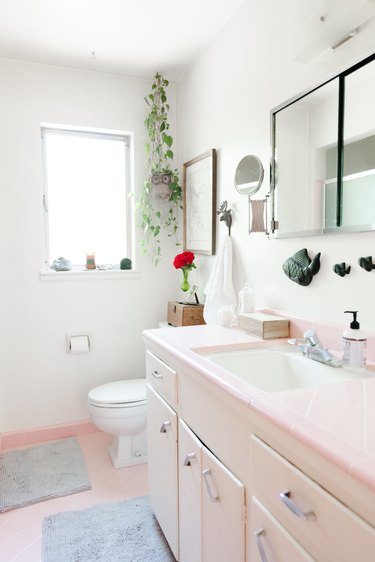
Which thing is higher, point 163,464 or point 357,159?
point 357,159

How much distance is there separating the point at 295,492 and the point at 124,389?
5.75ft

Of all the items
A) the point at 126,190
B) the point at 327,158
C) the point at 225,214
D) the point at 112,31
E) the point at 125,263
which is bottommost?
the point at 125,263

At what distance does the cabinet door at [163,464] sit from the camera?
1442mm

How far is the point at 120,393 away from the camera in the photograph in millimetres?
2297

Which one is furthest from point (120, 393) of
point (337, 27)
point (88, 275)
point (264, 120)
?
point (337, 27)

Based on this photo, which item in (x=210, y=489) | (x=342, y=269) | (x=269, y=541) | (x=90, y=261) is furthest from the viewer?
(x=90, y=261)

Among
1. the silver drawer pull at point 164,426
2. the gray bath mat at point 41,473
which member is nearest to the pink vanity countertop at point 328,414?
the silver drawer pull at point 164,426

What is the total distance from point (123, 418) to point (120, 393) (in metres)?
0.17

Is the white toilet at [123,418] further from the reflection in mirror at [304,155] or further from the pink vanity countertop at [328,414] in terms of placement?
the reflection in mirror at [304,155]

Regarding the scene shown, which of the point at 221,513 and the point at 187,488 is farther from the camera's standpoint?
the point at 187,488

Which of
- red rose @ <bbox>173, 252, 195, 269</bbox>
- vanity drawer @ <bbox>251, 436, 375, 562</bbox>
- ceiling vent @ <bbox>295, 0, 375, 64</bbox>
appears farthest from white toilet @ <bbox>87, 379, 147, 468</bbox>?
ceiling vent @ <bbox>295, 0, 375, 64</bbox>

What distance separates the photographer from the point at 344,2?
4.12 ft

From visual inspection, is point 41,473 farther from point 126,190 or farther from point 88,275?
point 126,190

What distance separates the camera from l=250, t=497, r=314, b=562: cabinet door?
75cm
